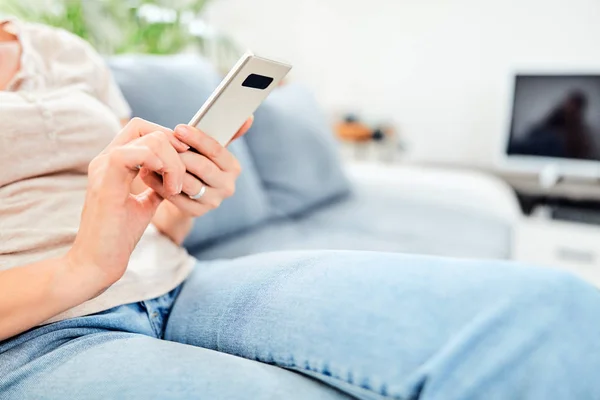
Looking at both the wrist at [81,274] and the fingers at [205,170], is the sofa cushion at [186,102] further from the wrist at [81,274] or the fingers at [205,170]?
the wrist at [81,274]

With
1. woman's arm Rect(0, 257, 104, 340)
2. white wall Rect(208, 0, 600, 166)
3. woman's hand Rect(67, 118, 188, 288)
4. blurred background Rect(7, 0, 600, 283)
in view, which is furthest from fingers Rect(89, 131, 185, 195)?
white wall Rect(208, 0, 600, 166)

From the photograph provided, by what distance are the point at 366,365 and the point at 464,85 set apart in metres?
2.31

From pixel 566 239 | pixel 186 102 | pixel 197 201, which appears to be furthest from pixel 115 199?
pixel 566 239

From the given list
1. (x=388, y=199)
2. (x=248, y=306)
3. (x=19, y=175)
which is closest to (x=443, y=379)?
(x=248, y=306)

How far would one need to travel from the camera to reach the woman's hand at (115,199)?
1.69 feet

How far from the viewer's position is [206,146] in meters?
0.60

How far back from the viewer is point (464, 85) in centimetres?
250

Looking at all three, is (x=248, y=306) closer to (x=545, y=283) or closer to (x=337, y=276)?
(x=337, y=276)

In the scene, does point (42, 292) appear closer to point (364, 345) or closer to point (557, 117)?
point (364, 345)

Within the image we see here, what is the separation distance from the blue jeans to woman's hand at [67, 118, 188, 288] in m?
0.08

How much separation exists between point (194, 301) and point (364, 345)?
267 mm

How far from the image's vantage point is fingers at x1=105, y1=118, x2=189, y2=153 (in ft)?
1.87

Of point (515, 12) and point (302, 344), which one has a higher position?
point (515, 12)

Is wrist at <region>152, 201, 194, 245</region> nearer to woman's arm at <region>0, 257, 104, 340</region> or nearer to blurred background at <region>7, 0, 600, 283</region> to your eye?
woman's arm at <region>0, 257, 104, 340</region>
